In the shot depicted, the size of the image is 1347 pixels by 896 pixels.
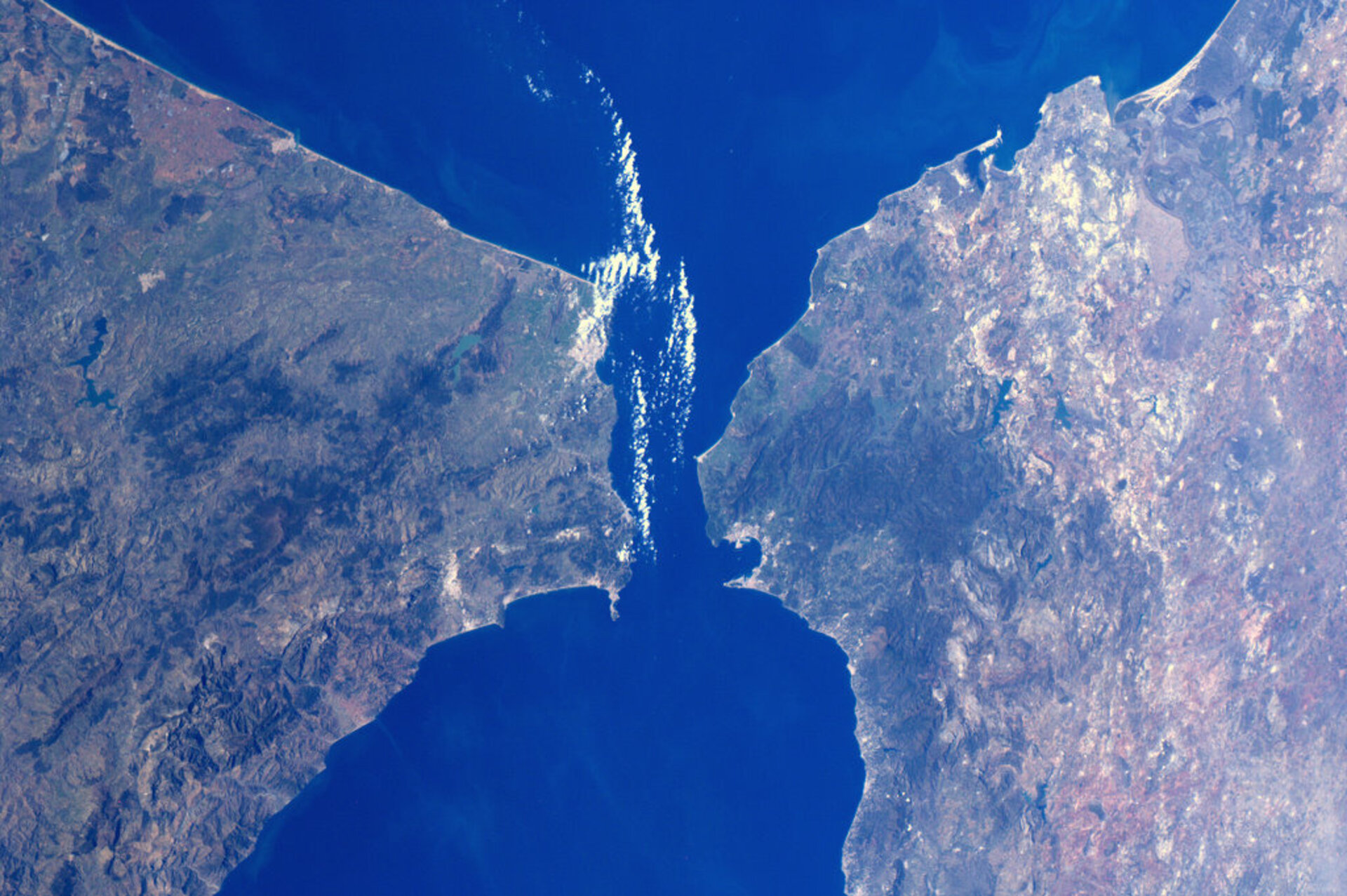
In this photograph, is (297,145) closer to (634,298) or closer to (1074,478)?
(634,298)

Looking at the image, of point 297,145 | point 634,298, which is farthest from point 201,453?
point 634,298

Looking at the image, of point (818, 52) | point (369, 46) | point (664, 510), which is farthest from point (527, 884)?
point (818, 52)

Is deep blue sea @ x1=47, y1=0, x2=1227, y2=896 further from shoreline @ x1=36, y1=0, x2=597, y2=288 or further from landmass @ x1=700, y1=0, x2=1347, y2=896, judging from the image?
landmass @ x1=700, y1=0, x2=1347, y2=896

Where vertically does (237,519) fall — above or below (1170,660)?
above

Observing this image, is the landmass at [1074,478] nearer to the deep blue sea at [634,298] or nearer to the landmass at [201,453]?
the deep blue sea at [634,298]

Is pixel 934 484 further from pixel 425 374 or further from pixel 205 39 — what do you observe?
pixel 205 39

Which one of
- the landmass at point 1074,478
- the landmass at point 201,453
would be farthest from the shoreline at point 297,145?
the landmass at point 1074,478
